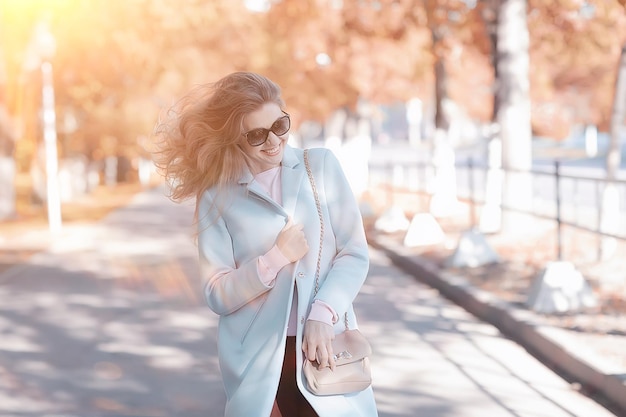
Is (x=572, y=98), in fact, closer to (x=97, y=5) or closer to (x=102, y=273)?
(x=97, y=5)

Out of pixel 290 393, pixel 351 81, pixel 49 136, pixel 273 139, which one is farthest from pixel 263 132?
pixel 351 81

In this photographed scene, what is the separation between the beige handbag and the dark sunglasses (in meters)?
0.39

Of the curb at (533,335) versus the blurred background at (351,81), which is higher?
the blurred background at (351,81)

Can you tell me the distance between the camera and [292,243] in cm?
324

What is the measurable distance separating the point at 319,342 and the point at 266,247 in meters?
0.36

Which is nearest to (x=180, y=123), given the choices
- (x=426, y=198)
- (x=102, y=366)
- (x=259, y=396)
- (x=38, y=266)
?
(x=259, y=396)

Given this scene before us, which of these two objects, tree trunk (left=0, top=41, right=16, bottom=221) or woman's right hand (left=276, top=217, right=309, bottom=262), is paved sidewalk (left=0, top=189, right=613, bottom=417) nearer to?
woman's right hand (left=276, top=217, right=309, bottom=262)

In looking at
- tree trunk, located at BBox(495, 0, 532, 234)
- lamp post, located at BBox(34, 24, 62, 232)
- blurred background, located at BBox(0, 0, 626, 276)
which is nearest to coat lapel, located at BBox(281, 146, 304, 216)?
blurred background, located at BBox(0, 0, 626, 276)

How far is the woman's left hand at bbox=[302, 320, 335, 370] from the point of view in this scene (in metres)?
3.23

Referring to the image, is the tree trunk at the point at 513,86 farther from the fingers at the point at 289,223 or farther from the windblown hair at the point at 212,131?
the fingers at the point at 289,223

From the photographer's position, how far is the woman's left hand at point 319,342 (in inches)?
127

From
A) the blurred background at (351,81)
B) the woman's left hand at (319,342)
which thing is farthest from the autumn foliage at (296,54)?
the woman's left hand at (319,342)

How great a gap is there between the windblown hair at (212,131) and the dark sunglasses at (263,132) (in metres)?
0.03

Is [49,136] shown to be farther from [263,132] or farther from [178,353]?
[263,132]
